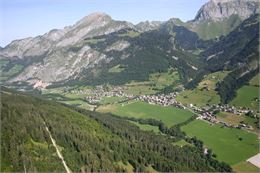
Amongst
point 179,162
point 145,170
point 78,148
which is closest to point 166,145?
point 179,162

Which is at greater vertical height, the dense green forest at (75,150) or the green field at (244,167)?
the dense green forest at (75,150)

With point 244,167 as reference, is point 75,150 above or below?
above

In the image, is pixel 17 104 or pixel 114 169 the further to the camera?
pixel 17 104

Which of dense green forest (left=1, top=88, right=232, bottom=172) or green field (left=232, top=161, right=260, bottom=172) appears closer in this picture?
dense green forest (left=1, top=88, right=232, bottom=172)

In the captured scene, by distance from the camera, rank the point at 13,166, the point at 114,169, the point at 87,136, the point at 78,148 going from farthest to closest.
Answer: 1. the point at 87,136
2. the point at 78,148
3. the point at 114,169
4. the point at 13,166

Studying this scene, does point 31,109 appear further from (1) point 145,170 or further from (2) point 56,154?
(1) point 145,170

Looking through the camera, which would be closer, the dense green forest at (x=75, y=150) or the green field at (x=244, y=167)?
the dense green forest at (x=75, y=150)

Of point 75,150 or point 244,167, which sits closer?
point 75,150

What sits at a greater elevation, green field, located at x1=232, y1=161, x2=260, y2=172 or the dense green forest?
the dense green forest
